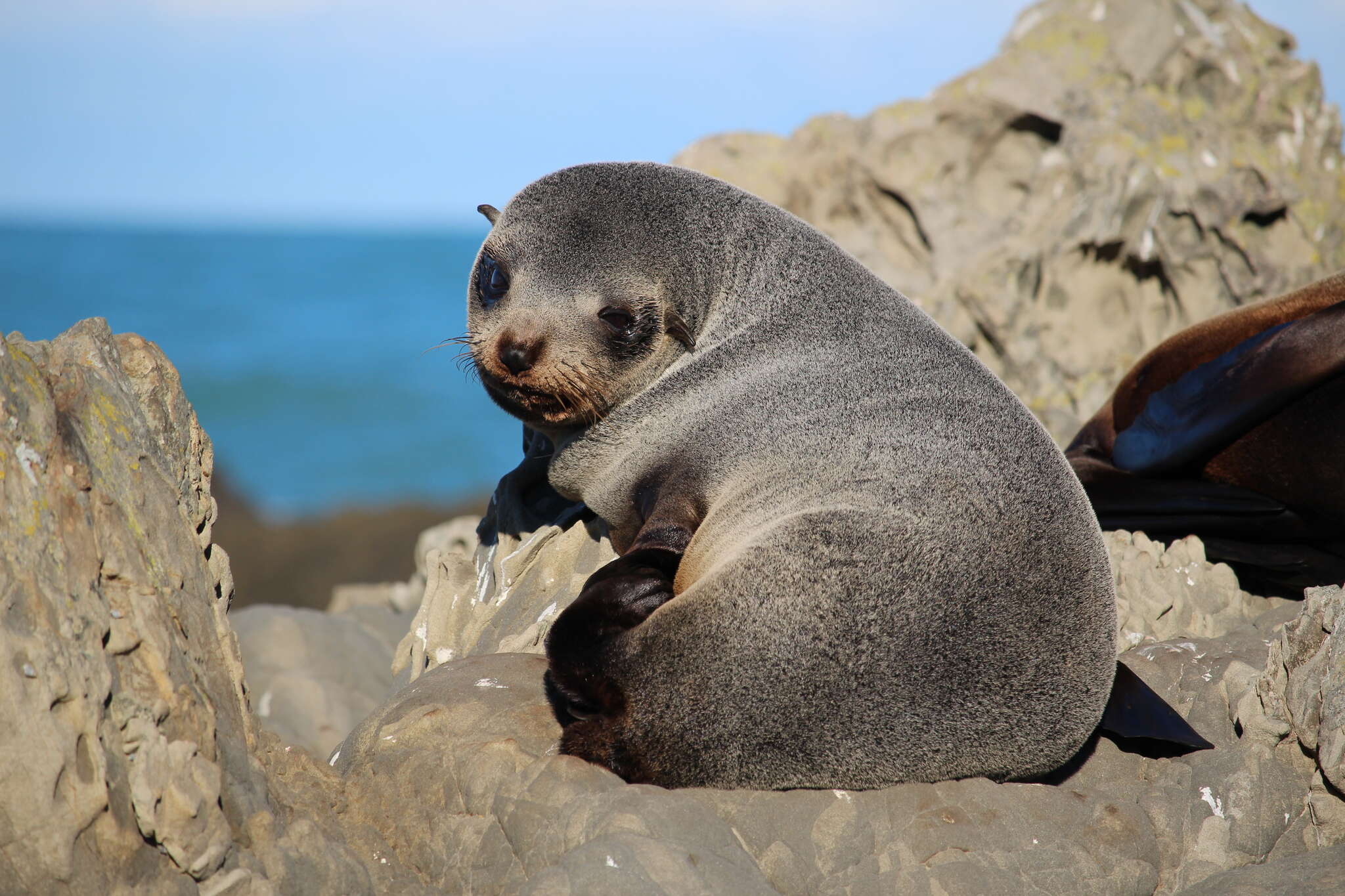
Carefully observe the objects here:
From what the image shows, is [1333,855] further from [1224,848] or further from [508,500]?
[508,500]

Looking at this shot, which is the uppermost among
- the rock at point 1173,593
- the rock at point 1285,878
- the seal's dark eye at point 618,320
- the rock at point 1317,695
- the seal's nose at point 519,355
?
the seal's dark eye at point 618,320

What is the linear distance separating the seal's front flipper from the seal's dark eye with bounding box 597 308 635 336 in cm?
184

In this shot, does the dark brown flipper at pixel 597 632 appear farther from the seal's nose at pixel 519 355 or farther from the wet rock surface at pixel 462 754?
the seal's nose at pixel 519 355

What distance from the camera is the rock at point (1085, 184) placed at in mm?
8102

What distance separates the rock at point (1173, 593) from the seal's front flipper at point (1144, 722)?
789 millimetres

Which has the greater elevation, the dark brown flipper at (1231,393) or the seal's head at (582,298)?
the seal's head at (582,298)

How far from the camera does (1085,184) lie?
819 cm

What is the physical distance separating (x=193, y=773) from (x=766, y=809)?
1.34 metres

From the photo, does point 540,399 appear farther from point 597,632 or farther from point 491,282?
point 597,632

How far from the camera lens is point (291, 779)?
2.97m

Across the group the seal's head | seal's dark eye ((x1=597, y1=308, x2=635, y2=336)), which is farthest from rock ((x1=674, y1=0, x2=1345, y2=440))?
seal's dark eye ((x1=597, y1=308, x2=635, y2=336))

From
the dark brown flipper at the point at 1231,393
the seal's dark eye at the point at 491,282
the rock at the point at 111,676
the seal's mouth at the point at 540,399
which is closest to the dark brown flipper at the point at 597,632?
the rock at the point at 111,676

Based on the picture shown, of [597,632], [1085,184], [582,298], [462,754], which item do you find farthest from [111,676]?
[1085,184]

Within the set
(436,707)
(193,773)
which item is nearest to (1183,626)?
(436,707)
